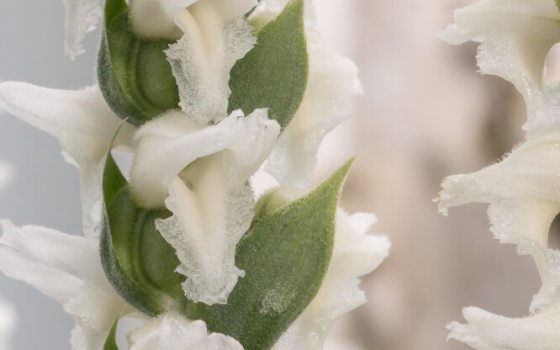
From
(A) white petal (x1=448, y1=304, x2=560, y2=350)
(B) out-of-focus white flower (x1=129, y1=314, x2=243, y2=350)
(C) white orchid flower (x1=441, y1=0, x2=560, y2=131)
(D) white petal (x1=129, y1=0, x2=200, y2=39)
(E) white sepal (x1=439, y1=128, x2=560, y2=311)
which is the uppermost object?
(C) white orchid flower (x1=441, y1=0, x2=560, y2=131)

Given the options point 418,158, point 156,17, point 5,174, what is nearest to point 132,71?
point 156,17

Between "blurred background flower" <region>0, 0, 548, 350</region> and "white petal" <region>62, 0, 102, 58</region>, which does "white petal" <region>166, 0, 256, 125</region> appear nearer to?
"white petal" <region>62, 0, 102, 58</region>

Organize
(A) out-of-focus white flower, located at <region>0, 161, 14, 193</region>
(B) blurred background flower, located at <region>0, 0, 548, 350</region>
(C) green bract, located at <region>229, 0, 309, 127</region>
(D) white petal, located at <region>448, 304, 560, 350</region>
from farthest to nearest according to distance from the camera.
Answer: (B) blurred background flower, located at <region>0, 0, 548, 350</region>, (A) out-of-focus white flower, located at <region>0, 161, 14, 193</region>, (C) green bract, located at <region>229, 0, 309, 127</region>, (D) white petal, located at <region>448, 304, 560, 350</region>

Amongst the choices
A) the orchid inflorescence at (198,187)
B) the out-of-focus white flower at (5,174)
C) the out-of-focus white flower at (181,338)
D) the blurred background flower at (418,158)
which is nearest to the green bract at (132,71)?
the orchid inflorescence at (198,187)

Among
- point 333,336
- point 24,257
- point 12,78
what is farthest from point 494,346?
point 333,336

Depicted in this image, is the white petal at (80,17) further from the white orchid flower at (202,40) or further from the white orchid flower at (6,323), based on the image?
the white orchid flower at (6,323)

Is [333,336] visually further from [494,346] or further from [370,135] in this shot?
[494,346]

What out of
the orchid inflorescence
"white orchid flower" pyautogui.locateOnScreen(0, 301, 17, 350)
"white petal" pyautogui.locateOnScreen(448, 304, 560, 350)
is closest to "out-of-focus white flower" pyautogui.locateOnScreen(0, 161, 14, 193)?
"white orchid flower" pyautogui.locateOnScreen(0, 301, 17, 350)

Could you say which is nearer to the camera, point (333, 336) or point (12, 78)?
point (12, 78)
